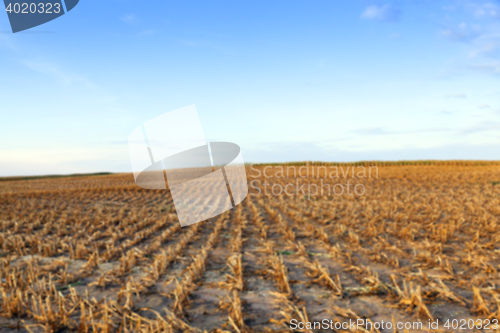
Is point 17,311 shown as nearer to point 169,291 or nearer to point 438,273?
point 169,291

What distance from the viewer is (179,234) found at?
8789 millimetres

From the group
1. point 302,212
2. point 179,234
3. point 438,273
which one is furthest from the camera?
point 302,212

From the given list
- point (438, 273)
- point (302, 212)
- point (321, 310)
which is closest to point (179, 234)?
point (302, 212)

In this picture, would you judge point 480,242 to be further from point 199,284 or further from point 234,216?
point 234,216

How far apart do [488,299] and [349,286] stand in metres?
1.87

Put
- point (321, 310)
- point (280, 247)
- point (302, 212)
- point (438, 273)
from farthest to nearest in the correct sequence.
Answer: point (302, 212)
point (280, 247)
point (438, 273)
point (321, 310)

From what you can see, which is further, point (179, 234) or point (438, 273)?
point (179, 234)

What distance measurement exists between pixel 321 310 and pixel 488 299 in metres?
2.43
